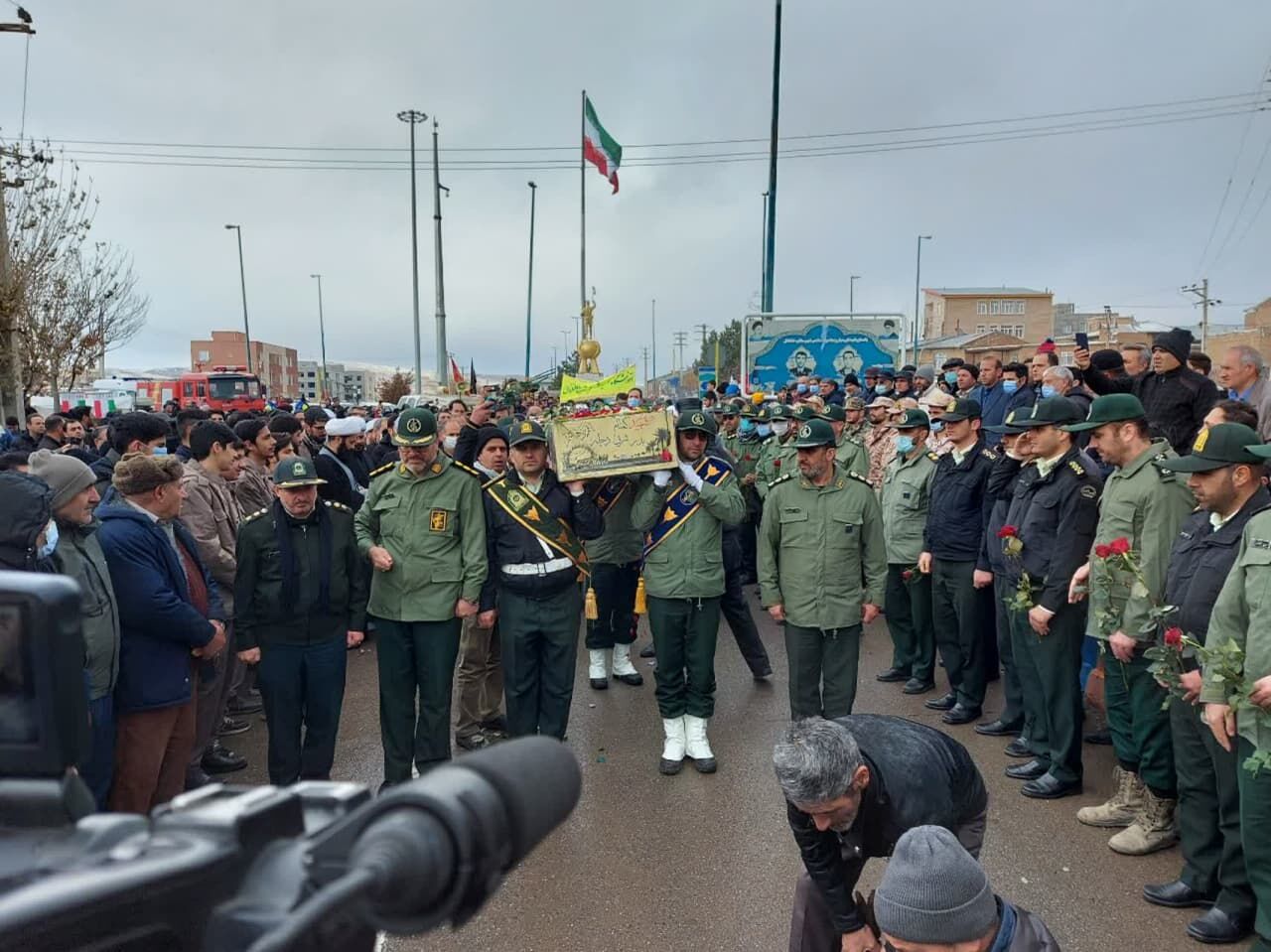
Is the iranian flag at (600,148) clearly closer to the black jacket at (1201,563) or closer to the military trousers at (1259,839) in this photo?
the black jacket at (1201,563)

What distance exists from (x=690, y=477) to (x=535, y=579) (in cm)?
111

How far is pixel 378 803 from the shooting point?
2.79 ft

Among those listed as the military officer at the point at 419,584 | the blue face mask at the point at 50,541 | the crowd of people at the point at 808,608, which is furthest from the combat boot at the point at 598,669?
the blue face mask at the point at 50,541

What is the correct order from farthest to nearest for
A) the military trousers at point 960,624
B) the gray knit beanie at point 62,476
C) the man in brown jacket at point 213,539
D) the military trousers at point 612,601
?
the military trousers at point 612,601 < the military trousers at point 960,624 < the man in brown jacket at point 213,539 < the gray knit beanie at point 62,476

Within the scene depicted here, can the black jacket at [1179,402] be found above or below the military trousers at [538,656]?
above

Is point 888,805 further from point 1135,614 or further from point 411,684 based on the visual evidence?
point 411,684

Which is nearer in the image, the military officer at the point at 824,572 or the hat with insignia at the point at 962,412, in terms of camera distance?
the military officer at the point at 824,572

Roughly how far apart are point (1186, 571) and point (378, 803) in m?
3.98

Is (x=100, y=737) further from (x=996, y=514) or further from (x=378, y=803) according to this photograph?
(x=996, y=514)

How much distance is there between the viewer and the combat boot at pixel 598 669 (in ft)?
21.8

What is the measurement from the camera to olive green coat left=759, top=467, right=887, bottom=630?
193 inches

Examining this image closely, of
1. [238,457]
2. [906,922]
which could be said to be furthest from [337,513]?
[906,922]

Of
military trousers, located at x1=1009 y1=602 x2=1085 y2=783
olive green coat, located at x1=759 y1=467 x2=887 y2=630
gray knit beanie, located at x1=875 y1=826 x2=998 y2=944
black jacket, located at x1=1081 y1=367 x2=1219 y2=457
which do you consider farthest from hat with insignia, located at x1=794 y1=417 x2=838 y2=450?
black jacket, located at x1=1081 y1=367 x2=1219 y2=457

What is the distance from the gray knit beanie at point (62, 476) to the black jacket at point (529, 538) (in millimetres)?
2071
